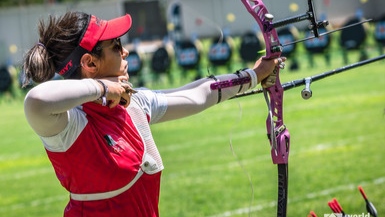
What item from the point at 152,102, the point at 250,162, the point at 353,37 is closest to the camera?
the point at 152,102

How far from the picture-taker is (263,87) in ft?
11.2

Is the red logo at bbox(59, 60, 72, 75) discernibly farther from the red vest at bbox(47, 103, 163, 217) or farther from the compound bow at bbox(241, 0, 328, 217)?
the compound bow at bbox(241, 0, 328, 217)

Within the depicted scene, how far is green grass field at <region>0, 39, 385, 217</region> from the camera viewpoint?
7.32 meters

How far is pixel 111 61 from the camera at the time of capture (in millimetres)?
3061

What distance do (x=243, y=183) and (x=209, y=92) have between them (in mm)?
4880

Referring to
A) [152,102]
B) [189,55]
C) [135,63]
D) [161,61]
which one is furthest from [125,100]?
[189,55]

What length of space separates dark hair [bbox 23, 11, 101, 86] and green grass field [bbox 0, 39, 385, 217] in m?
2.82

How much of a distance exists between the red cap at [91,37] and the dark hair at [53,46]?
0.02m

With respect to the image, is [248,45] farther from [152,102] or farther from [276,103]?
[152,102]

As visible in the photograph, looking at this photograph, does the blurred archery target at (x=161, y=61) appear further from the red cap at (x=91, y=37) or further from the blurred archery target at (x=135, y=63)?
the red cap at (x=91, y=37)

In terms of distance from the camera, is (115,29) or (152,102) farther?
(152,102)

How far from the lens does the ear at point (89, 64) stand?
9.95 feet

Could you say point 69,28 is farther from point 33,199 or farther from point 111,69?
point 33,199

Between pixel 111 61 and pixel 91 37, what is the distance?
11 cm
